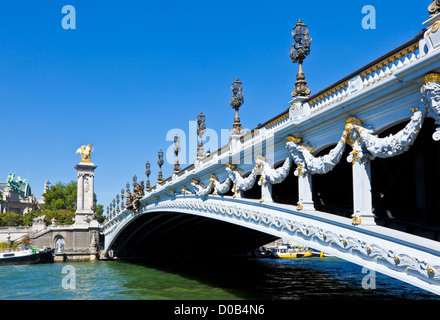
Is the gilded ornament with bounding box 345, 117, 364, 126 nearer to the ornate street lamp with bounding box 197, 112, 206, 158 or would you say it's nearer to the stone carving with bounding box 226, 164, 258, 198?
the stone carving with bounding box 226, 164, 258, 198

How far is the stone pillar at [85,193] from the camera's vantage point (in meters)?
56.4

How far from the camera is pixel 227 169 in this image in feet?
67.2

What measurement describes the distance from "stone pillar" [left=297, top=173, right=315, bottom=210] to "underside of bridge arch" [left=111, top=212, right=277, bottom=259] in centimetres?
2150

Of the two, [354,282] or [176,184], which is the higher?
[176,184]

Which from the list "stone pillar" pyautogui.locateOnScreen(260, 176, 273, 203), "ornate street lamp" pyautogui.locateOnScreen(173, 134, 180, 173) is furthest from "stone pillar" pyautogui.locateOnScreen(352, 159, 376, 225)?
"ornate street lamp" pyautogui.locateOnScreen(173, 134, 180, 173)

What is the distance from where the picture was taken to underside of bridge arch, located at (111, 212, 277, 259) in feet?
129

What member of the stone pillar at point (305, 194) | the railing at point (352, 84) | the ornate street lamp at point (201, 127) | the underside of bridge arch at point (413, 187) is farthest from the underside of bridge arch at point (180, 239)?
the underside of bridge arch at point (413, 187)

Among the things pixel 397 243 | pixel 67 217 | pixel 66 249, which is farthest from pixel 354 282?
pixel 67 217

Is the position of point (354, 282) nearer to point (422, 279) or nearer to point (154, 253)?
point (422, 279)

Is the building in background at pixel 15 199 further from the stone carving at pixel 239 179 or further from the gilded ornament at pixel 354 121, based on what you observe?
the gilded ornament at pixel 354 121

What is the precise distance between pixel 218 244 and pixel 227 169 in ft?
89.4

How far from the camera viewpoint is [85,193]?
190ft

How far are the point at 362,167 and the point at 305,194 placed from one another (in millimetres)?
2955

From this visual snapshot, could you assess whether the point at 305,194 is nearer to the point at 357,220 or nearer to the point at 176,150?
the point at 357,220
